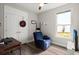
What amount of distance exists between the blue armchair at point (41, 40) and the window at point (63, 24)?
0.19 meters

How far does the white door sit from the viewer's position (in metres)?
1.41

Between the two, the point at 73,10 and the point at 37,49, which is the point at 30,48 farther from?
the point at 73,10

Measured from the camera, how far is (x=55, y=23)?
1530 millimetres

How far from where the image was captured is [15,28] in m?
1.46

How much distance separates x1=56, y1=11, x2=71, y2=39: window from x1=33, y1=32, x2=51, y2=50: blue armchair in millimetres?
190

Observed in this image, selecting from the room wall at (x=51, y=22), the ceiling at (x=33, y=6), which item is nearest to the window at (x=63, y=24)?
the room wall at (x=51, y=22)

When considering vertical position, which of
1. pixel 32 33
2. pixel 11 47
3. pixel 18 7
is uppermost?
pixel 18 7

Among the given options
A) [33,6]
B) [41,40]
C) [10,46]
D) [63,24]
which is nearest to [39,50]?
[41,40]

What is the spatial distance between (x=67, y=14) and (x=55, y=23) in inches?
9.3

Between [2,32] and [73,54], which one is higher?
[2,32]

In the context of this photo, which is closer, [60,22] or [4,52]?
[4,52]

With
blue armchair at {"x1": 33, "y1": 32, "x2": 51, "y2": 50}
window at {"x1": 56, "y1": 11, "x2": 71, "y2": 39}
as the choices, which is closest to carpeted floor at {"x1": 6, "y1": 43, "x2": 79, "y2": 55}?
blue armchair at {"x1": 33, "y1": 32, "x2": 51, "y2": 50}

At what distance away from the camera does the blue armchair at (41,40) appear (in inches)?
58.1

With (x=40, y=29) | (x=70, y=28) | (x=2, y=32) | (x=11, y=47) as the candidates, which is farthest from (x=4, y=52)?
(x=70, y=28)
